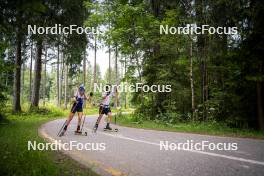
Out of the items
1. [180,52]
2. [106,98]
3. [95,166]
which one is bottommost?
[95,166]

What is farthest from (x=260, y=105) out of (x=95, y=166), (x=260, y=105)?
(x=95, y=166)

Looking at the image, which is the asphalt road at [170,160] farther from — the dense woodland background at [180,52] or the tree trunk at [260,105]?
the tree trunk at [260,105]

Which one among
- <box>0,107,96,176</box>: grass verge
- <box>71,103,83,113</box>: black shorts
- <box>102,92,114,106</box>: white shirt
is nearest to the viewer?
<box>0,107,96,176</box>: grass verge

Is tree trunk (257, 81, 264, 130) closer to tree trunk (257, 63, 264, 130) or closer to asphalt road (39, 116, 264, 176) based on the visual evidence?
tree trunk (257, 63, 264, 130)

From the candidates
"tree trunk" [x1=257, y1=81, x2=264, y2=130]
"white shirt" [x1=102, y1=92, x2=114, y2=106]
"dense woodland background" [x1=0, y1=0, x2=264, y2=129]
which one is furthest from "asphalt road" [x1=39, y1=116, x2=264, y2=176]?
"white shirt" [x1=102, y1=92, x2=114, y2=106]

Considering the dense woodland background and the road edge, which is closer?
the road edge

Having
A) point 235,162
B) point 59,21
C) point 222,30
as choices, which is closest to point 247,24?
point 222,30

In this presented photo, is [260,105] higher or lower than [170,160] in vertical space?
higher

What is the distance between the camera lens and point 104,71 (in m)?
134

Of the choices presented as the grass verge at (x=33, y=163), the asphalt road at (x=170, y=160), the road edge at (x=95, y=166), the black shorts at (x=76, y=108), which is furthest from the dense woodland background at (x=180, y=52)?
the asphalt road at (x=170, y=160)

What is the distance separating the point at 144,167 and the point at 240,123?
897cm

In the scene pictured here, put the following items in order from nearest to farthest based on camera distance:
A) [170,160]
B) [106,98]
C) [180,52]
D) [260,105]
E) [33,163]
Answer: [33,163]
[170,160]
[260,105]
[106,98]
[180,52]

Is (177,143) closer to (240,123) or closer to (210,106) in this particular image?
(240,123)

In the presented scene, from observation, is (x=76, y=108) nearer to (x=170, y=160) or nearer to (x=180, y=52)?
(x=170, y=160)
